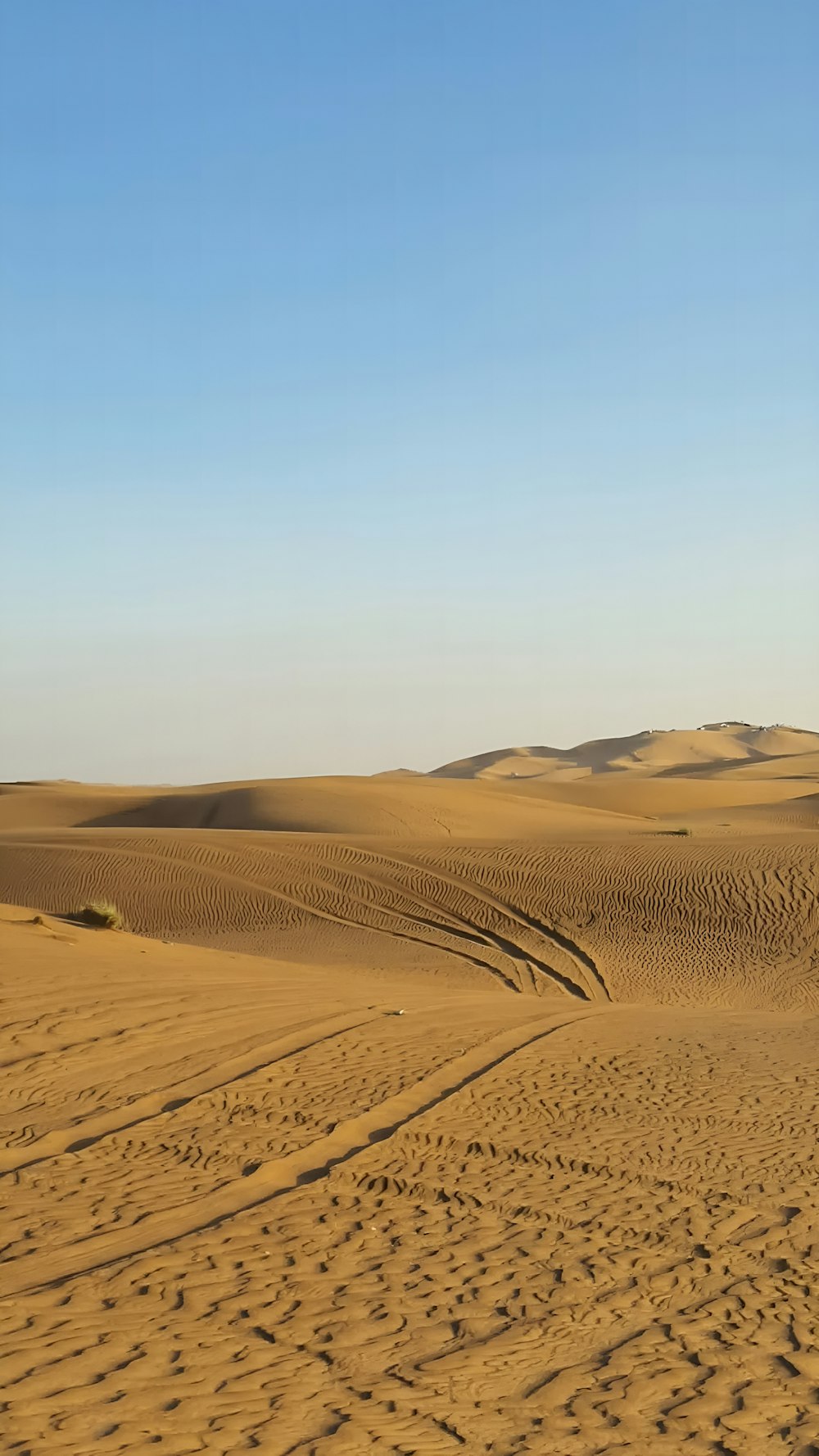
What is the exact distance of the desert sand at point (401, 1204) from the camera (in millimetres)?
4668

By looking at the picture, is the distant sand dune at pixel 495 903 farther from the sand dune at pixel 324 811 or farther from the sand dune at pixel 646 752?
the sand dune at pixel 646 752

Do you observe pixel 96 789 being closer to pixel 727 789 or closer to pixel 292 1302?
pixel 727 789

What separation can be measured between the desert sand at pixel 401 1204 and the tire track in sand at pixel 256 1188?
27mm

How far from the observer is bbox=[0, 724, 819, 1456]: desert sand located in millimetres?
4668

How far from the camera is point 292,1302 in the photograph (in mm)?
5609

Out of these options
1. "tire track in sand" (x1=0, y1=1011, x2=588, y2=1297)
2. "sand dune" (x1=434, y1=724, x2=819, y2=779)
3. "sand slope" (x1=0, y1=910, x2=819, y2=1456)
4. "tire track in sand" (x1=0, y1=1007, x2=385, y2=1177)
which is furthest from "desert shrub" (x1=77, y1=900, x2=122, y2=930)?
"sand dune" (x1=434, y1=724, x2=819, y2=779)

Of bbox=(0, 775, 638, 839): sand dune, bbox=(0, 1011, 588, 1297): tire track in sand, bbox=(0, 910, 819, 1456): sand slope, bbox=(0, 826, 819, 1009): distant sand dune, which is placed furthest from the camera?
bbox=(0, 775, 638, 839): sand dune

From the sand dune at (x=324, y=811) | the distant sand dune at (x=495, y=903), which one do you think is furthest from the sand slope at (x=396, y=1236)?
the sand dune at (x=324, y=811)

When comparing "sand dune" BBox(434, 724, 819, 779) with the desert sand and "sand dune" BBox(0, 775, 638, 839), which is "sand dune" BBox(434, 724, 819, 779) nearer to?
"sand dune" BBox(0, 775, 638, 839)

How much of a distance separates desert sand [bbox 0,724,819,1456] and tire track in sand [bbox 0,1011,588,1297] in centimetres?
3

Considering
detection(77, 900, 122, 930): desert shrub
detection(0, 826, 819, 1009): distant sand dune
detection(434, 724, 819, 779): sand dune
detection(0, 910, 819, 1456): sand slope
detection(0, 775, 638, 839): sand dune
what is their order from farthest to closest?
detection(434, 724, 819, 779): sand dune < detection(0, 775, 638, 839): sand dune < detection(0, 826, 819, 1009): distant sand dune < detection(77, 900, 122, 930): desert shrub < detection(0, 910, 819, 1456): sand slope

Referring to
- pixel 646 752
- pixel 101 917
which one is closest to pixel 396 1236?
pixel 101 917

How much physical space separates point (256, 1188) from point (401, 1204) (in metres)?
0.85

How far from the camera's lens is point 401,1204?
23.4 ft
